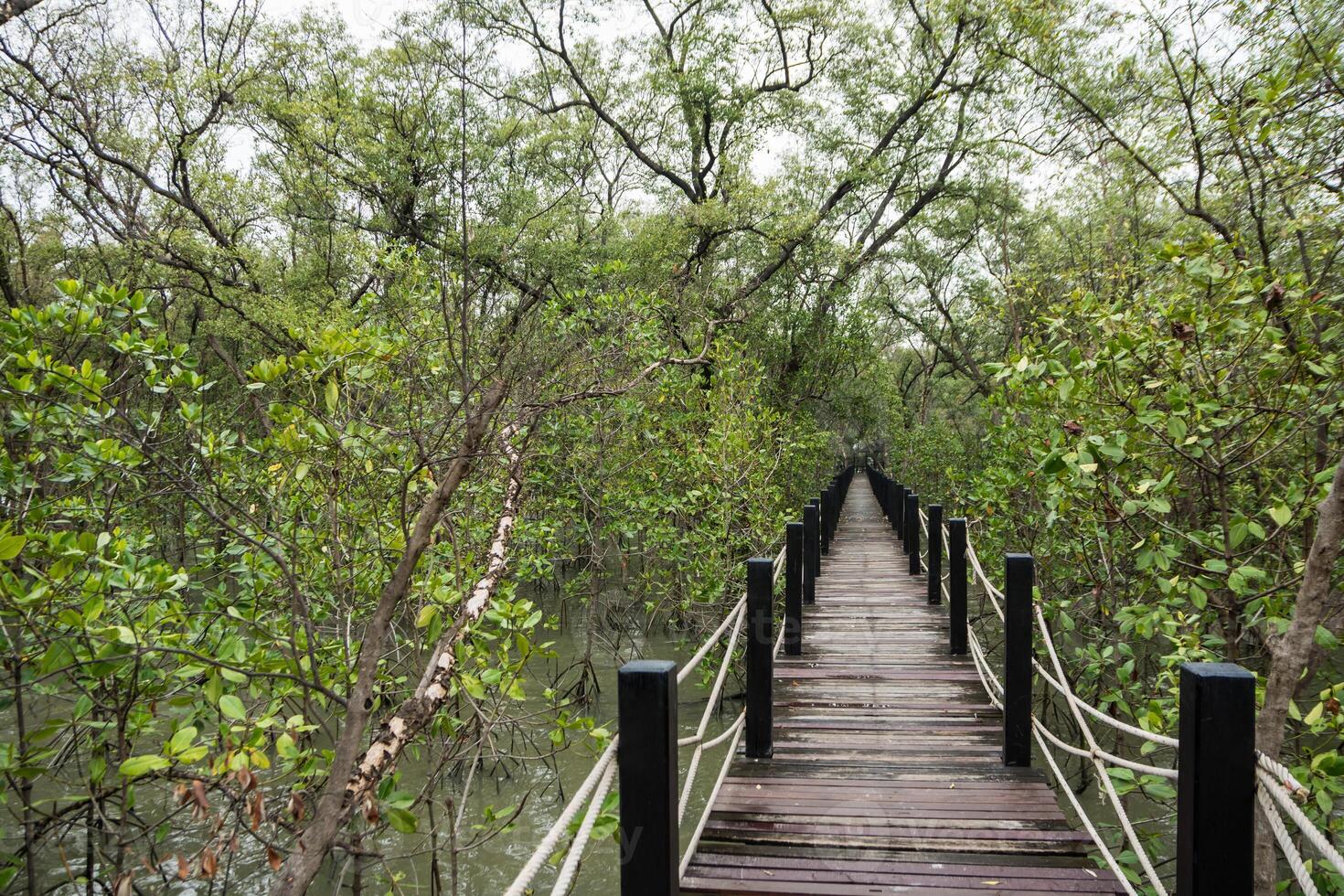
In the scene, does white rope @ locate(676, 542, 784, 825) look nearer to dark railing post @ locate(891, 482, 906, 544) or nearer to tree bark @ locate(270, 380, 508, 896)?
tree bark @ locate(270, 380, 508, 896)

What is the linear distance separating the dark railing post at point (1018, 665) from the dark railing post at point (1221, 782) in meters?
2.74

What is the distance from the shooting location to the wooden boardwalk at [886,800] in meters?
3.69

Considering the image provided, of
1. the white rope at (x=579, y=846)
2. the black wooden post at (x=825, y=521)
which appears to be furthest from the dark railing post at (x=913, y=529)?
the white rope at (x=579, y=846)

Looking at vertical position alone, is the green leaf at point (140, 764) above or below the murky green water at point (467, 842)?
above

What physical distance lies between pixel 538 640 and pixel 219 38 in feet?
41.0

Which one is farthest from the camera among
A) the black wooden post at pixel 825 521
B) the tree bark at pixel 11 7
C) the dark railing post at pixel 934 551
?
the black wooden post at pixel 825 521

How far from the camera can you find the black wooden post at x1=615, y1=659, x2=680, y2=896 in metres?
2.54

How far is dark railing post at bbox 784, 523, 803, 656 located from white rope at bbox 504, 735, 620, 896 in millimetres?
4968

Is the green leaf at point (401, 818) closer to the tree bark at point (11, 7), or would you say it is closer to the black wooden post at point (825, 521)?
the tree bark at point (11, 7)

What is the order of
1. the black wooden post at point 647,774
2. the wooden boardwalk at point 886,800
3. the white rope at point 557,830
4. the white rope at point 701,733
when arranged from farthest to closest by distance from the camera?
the wooden boardwalk at point 886,800 < the white rope at point 701,733 < the black wooden post at point 647,774 < the white rope at point 557,830

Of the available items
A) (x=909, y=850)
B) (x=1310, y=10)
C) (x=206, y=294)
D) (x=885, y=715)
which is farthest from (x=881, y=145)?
→ (x=909, y=850)

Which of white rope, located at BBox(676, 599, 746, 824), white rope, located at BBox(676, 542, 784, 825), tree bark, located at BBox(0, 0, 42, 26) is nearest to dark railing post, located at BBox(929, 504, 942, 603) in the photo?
white rope, located at BBox(676, 542, 784, 825)

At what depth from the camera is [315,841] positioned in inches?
138

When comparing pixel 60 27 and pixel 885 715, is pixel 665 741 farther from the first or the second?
pixel 60 27
